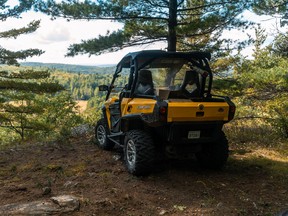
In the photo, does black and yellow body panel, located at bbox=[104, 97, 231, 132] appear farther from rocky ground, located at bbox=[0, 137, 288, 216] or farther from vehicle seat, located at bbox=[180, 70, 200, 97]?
rocky ground, located at bbox=[0, 137, 288, 216]

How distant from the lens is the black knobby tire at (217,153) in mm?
5734

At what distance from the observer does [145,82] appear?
5738mm

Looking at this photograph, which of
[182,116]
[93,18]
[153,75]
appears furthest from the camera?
[93,18]

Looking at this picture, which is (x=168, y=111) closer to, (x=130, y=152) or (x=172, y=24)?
(x=130, y=152)

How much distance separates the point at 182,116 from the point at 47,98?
23.0 meters

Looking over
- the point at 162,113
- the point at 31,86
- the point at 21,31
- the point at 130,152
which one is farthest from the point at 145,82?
the point at 21,31

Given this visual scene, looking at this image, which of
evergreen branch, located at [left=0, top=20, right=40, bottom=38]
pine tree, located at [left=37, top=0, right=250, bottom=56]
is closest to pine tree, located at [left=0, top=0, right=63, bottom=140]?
evergreen branch, located at [left=0, top=20, right=40, bottom=38]

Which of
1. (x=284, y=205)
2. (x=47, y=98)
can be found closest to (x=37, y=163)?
(x=284, y=205)

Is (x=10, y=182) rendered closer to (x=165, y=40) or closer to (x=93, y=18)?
(x=93, y=18)

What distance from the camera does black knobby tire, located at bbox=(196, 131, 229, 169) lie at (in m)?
5.73

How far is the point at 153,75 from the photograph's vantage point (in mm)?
5828

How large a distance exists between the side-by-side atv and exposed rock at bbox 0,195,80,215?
1.46 metres

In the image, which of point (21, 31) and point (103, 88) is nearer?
point (103, 88)

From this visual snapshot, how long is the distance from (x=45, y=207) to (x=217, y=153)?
127 inches
